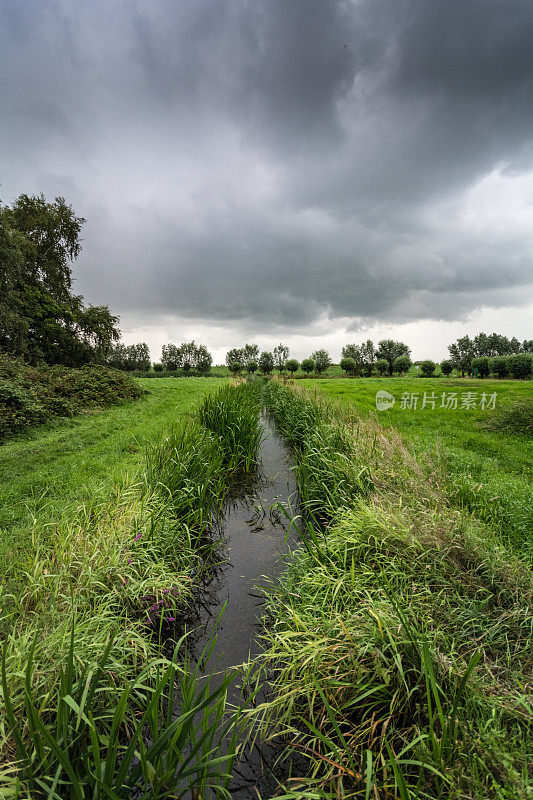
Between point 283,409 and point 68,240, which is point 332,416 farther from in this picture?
point 68,240

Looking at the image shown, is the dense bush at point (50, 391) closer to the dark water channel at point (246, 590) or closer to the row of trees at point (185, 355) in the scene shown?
the dark water channel at point (246, 590)

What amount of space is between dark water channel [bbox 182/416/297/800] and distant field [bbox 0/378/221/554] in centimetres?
205

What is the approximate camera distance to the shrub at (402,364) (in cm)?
7500

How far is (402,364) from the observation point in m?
75.8

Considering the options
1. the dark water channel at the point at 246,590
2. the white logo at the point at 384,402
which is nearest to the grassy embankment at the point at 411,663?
the dark water channel at the point at 246,590

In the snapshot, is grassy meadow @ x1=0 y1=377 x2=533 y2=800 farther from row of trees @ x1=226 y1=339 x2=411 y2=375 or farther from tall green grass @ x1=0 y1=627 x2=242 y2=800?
row of trees @ x1=226 y1=339 x2=411 y2=375

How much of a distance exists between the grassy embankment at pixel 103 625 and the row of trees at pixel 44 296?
12215 millimetres

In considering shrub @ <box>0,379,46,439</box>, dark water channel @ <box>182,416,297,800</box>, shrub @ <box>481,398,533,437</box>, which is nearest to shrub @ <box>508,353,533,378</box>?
shrub @ <box>481,398,533,437</box>

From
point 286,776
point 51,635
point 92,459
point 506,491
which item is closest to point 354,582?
point 286,776

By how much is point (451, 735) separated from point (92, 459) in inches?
303

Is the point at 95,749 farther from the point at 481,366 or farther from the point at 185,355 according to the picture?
the point at 185,355

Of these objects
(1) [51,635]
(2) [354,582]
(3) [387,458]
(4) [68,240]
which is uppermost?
(4) [68,240]

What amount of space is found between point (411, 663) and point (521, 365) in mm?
64916

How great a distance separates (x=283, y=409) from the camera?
14.7 meters
